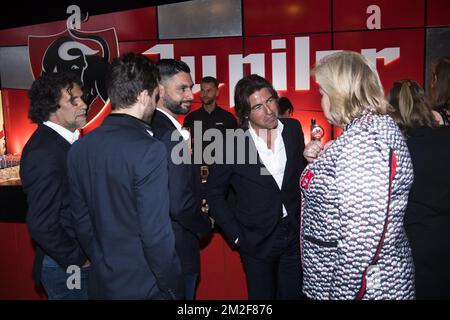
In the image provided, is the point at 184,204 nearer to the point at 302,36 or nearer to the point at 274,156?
the point at 274,156

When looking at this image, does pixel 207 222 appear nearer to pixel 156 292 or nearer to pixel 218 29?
pixel 156 292

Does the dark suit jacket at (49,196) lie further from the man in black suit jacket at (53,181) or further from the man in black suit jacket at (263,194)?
the man in black suit jacket at (263,194)

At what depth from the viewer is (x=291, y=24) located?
701cm

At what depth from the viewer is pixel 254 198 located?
2.51 m

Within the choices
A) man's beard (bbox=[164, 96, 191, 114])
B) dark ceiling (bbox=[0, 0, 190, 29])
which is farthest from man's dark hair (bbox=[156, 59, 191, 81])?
dark ceiling (bbox=[0, 0, 190, 29])

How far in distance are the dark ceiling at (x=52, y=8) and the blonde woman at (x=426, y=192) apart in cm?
602

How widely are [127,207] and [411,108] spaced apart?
151cm

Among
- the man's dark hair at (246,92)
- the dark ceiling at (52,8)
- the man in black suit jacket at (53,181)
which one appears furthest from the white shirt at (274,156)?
the dark ceiling at (52,8)

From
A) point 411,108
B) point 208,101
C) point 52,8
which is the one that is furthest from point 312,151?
point 52,8

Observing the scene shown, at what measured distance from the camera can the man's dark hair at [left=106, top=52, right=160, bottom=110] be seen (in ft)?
6.12

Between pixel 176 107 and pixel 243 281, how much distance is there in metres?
1.34

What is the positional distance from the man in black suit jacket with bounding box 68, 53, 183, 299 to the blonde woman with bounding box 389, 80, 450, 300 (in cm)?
125

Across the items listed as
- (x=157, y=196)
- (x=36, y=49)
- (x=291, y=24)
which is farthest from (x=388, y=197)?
(x=36, y=49)

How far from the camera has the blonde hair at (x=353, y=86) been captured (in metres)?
1.63
